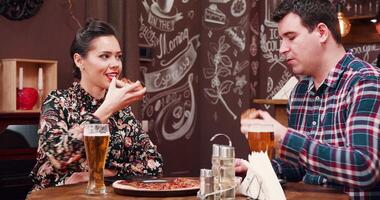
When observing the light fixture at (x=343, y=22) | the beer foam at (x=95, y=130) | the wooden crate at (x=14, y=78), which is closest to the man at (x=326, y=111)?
the beer foam at (x=95, y=130)

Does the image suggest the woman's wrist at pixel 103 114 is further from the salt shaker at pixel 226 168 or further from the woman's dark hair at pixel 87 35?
the salt shaker at pixel 226 168

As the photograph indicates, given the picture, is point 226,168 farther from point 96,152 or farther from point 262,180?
point 96,152

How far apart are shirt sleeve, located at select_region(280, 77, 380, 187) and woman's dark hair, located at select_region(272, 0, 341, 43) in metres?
0.39

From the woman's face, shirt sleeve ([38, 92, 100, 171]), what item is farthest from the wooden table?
the woman's face

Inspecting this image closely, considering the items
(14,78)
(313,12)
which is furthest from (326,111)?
(14,78)

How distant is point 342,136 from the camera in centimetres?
211

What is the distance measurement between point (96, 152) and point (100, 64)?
102 cm

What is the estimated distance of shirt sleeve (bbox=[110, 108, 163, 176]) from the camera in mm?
2697

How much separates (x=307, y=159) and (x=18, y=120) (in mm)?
2315

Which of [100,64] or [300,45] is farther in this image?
[100,64]

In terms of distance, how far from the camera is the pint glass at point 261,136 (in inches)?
73.6

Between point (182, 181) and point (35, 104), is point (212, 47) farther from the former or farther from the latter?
point (182, 181)

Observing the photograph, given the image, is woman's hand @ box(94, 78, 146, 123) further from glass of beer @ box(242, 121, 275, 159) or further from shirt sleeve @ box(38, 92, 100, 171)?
glass of beer @ box(242, 121, 275, 159)

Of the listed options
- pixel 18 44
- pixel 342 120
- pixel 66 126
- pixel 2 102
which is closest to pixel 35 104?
pixel 2 102
